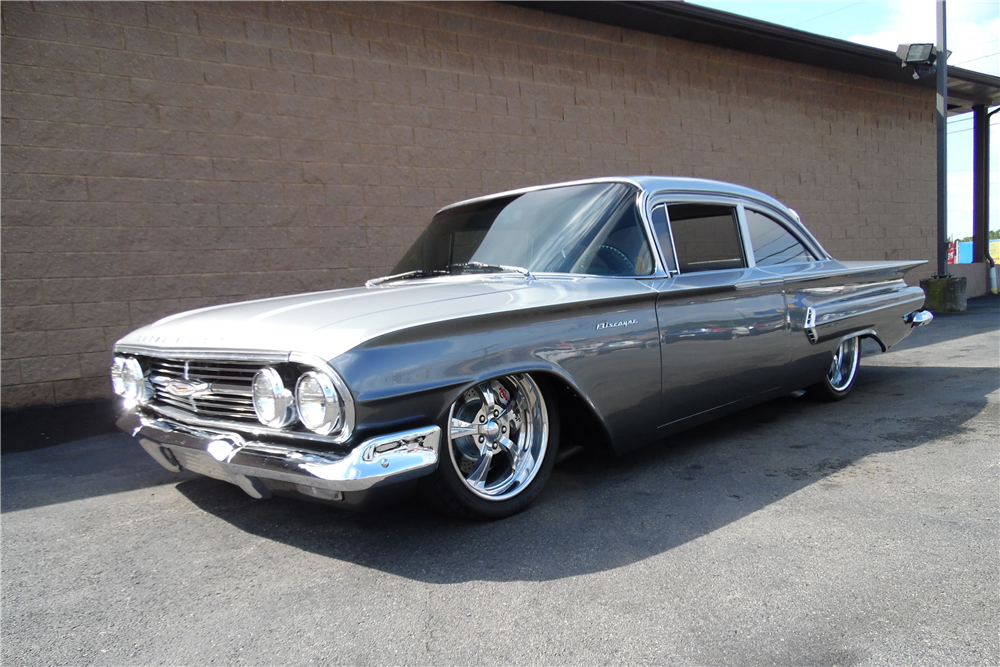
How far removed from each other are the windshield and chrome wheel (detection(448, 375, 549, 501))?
679 mm

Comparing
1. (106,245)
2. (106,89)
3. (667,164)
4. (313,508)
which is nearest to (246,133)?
(106,89)

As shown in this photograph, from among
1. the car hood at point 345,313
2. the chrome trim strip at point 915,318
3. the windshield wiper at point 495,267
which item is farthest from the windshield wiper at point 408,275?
the chrome trim strip at point 915,318

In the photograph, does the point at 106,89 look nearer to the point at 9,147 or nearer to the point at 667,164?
the point at 9,147

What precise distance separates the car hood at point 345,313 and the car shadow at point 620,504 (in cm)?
80

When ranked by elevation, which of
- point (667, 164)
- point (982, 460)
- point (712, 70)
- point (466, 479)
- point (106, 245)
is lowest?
point (982, 460)

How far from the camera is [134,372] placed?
3.11 m

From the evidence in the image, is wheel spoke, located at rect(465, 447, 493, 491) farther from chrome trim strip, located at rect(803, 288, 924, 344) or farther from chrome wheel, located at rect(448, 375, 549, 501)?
chrome trim strip, located at rect(803, 288, 924, 344)

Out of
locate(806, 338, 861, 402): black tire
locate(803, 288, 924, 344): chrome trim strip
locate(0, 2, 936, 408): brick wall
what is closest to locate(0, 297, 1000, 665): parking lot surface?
locate(803, 288, 924, 344): chrome trim strip

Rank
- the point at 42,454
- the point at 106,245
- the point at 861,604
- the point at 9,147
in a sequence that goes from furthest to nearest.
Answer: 1. the point at 106,245
2. the point at 9,147
3. the point at 42,454
4. the point at 861,604

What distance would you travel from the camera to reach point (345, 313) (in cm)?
260

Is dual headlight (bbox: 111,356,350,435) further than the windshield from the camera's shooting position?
No

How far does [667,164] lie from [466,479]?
7.67 m

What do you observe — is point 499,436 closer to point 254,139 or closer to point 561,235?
point 561,235

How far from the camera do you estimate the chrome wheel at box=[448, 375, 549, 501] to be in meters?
2.78
